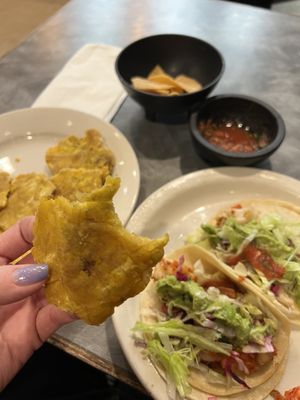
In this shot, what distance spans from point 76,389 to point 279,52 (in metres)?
2.12

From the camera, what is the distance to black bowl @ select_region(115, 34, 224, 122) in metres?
1.96

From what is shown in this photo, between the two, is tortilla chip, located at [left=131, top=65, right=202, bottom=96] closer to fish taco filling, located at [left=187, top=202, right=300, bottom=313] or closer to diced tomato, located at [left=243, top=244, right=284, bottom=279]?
fish taco filling, located at [left=187, top=202, right=300, bottom=313]

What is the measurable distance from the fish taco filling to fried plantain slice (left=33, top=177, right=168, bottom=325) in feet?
1.97

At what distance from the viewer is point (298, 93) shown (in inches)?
84.6

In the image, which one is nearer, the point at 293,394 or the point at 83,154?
the point at 293,394

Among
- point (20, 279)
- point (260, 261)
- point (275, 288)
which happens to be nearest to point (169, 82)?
point (260, 261)

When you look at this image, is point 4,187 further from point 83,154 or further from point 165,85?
point 165,85

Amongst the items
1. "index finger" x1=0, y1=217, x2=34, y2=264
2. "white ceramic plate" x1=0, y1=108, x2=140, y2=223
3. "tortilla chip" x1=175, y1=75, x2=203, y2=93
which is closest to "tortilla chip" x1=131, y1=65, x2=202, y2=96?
"tortilla chip" x1=175, y1=75, x2=203, y2=93

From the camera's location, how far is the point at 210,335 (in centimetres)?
124

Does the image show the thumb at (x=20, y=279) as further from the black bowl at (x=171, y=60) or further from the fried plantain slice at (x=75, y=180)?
the black bowl at (x=171, y=60)

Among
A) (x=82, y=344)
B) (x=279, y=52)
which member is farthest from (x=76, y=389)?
(x=279, y=52)

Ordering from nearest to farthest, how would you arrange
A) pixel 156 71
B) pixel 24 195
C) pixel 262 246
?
pixel 262 246
pixel 24 195
pixel 156 71

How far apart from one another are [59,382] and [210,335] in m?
0.78

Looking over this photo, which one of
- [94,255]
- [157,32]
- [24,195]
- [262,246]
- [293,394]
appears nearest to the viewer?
[94,255]
